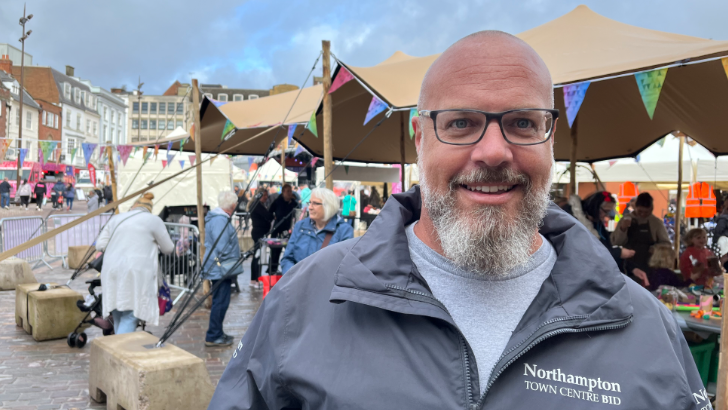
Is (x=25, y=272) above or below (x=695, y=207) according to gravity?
below

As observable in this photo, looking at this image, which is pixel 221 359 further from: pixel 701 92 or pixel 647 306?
pixel 701 92

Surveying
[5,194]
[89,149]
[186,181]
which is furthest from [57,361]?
[5,194]

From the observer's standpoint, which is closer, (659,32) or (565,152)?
(659,32)

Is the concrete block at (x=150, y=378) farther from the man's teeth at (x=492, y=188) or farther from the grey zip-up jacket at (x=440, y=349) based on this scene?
the man's teeth at (x=492, y=188)

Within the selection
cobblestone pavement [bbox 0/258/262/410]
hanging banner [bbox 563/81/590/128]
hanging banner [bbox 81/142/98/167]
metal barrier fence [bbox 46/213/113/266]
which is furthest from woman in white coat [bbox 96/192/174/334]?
hanging banner [bbox 81/142/98/167]

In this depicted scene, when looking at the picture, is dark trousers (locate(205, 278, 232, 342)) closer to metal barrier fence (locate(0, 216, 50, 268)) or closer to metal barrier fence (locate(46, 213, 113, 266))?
metal barrier fence (locate(0, 216, 50, 268))

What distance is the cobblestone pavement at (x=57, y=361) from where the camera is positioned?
Result: 4855 mm

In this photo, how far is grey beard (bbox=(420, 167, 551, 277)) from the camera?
1303 millimetres

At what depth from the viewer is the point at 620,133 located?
28.2 feet

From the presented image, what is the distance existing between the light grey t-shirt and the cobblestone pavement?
14.8 ft

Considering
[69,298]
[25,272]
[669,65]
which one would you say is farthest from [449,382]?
[25,272]

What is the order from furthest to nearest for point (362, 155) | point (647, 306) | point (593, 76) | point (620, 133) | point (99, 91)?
point (99, 91)
point (362, 155)
point (620, 133)
point (593, 76)
point (647, 306)

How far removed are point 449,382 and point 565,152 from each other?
A: 9.61 metres

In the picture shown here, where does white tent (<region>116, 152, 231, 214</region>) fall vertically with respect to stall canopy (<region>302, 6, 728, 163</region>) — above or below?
below
